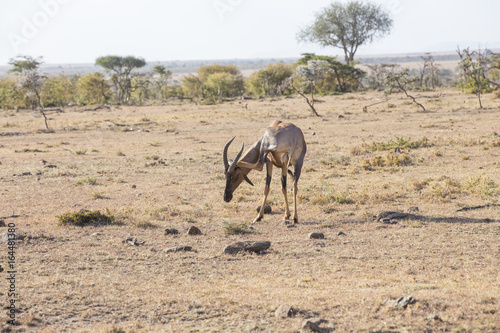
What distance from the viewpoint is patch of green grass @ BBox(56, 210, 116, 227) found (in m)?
9.99

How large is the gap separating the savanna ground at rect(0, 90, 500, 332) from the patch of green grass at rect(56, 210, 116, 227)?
0.73 feet

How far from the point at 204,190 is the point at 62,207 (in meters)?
3.48

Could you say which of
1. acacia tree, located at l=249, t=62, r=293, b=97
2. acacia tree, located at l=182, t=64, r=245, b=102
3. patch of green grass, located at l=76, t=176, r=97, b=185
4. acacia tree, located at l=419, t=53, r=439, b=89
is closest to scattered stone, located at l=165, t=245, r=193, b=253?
patch of green grass, located at l=76, t=176, r=97, b=185

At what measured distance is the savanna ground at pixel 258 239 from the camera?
5.71m

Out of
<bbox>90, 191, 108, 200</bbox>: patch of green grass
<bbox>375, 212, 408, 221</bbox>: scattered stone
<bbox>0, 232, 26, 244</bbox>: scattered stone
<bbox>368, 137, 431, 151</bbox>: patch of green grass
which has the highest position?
<bbox>368, 137, 431, 151</bbox>: patch of green grass

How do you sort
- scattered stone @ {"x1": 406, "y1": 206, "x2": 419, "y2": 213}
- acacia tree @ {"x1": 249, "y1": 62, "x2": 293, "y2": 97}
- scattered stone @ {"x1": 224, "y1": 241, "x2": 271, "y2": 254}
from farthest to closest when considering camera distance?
acacia tree @ {"x1": 249, "y1": 62, "x2": 293, "y2": 97}, scattered stone @ {"x1": 406, "y1": 206, "x2": 419, "y2": 213}, scattered stone @ {"x1": 224, "y1": 241, "x2": 271, "y2": 254}

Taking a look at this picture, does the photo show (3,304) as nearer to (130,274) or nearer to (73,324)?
(73,324)

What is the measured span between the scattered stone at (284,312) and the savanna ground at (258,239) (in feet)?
0.25

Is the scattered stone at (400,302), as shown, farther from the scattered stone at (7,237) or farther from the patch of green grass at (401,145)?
the patch of green grass at (401,145)

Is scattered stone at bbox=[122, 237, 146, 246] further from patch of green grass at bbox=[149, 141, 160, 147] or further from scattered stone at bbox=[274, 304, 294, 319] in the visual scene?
patch of green grass at bbox=[149, 141, 160, 147]

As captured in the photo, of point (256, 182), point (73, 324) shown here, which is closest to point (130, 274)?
point (73, 324)

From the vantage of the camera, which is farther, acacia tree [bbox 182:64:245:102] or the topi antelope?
acacia tree [bbox 182:64:245:102]

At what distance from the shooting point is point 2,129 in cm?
3036

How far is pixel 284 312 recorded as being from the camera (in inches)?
221
